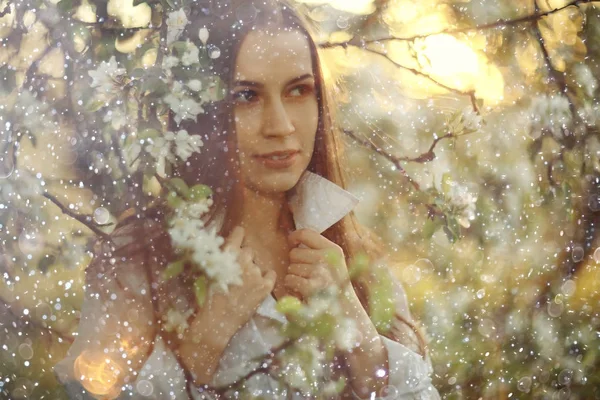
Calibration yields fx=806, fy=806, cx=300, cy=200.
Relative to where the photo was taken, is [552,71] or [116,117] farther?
[552,71]

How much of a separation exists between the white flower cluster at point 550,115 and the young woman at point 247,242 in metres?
0.24

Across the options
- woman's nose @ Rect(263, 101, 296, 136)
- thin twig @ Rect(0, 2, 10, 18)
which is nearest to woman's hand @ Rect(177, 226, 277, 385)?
woman's nose @ Rect(263, 101, 296, 136)

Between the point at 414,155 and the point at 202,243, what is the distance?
0.24 m

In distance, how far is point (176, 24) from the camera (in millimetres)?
802

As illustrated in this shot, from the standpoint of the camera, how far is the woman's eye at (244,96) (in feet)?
2.60

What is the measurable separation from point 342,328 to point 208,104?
0.27 m

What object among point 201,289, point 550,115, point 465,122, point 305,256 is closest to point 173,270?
point 201,289

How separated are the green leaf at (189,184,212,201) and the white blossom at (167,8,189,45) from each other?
0.48 feet

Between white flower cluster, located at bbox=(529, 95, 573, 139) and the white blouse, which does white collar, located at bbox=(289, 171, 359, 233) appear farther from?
white flower cluster, located at bbox=(529, 95, 573, 139)

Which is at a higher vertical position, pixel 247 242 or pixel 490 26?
pixel 490 26

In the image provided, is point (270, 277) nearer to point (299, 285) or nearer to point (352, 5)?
point (299, 285)

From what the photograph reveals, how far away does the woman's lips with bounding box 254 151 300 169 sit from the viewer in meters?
0.81

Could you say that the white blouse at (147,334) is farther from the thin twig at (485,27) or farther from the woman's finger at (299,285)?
the thin twig at (485,27)

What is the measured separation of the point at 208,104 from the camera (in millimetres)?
796
